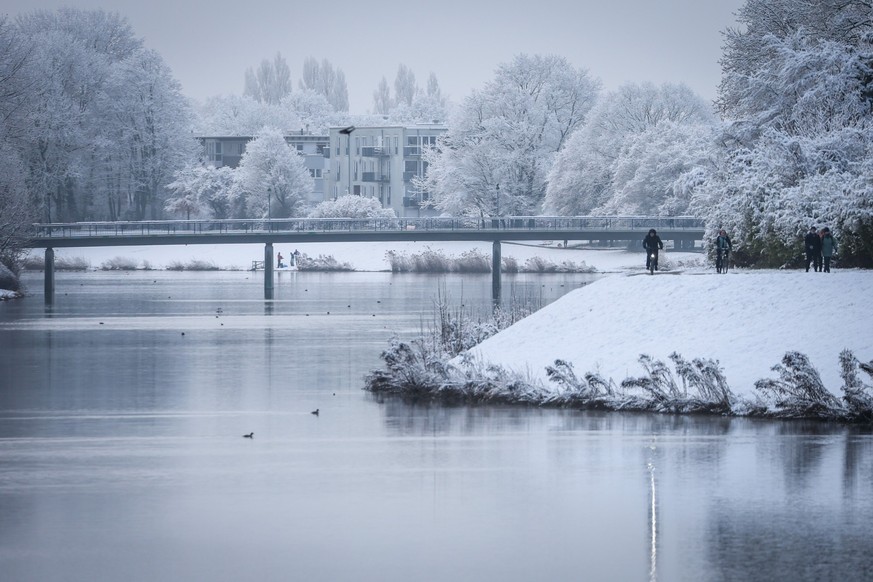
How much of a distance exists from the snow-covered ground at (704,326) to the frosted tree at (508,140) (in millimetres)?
85046

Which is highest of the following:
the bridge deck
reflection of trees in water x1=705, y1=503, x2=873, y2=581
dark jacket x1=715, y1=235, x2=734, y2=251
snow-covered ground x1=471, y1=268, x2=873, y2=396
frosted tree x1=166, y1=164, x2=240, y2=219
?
frosted tree x1=166, y1=164, x2=240, y2=219

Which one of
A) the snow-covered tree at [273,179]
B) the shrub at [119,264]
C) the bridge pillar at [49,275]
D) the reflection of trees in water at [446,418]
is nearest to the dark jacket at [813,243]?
the reflection of trees in water at [446,418]

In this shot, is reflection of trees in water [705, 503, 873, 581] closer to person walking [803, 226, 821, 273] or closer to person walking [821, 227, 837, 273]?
person walking [821, 227, 837, 273]

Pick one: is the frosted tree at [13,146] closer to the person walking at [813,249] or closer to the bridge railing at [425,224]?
the bridge railing at [425,224]

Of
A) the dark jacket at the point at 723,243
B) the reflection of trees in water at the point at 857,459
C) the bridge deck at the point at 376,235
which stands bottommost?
the reflection of trees in water at the point at 857,459

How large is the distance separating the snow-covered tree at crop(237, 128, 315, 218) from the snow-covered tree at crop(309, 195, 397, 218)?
668cm

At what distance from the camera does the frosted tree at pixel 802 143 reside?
4153 cm

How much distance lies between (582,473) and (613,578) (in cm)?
664

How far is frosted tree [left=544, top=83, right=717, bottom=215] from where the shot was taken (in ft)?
364

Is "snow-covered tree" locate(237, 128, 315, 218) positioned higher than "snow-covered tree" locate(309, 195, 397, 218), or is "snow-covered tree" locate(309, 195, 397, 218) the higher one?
"snow-covered tree" locate(237, 128, 315, 218)

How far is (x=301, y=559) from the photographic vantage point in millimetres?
15367

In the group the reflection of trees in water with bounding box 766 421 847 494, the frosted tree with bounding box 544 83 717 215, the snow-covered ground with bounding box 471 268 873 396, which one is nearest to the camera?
the reflection of trees in water with bounding box 766 421 847 494

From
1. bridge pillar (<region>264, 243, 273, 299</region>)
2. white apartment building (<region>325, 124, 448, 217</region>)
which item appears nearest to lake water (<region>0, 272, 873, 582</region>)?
bridge pillar (<region>264, 243, 273, 299</region>)

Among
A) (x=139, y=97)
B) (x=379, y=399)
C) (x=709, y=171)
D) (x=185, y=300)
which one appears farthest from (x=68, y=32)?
(x=379, y=399)
